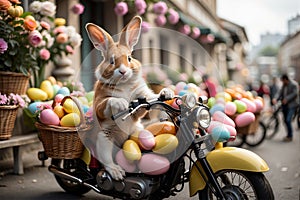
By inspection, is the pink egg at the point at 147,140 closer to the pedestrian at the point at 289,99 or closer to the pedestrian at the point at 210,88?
the pedestrian at the point at 210,88

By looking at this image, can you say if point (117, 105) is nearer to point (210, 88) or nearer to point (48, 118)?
point (48, 118)

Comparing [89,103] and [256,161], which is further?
[89,103]

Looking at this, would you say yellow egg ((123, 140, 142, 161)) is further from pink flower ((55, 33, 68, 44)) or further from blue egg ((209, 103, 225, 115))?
pink flower ((55, 33, 68, 44))

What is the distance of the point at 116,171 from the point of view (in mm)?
4289

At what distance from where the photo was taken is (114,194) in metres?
4.45

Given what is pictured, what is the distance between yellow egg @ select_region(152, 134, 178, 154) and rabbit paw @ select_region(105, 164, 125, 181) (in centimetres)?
40

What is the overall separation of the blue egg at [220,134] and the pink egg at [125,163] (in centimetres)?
81

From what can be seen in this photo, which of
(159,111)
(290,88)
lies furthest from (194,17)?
(159,111)

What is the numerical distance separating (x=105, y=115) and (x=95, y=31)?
0.81m

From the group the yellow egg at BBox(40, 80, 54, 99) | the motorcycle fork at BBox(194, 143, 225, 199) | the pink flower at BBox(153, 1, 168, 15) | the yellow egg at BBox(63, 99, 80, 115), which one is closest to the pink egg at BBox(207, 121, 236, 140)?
the motorcycle fork at BBox(194, 143, 225, 199)

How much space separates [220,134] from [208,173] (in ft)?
1.29

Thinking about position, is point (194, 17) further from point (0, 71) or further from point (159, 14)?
point (0, 71)

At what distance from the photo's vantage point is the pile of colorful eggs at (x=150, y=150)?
13.4 feet

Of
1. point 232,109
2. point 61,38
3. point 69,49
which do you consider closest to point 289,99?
point 232,109
